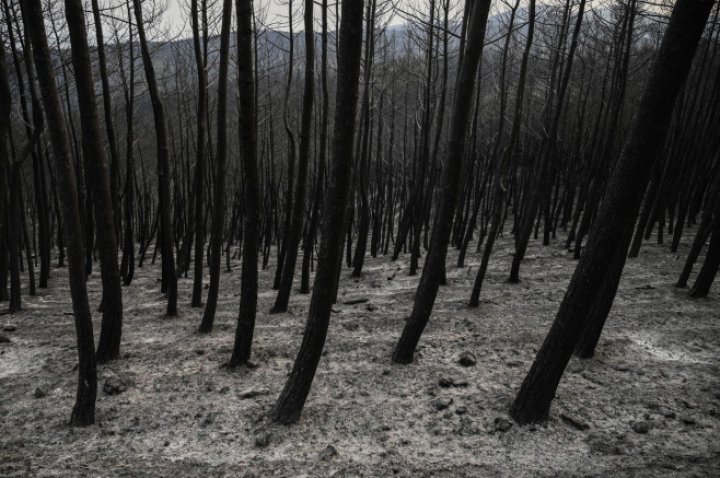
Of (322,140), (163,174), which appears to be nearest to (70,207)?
(163,174)

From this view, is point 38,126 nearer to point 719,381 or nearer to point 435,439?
point 435,439

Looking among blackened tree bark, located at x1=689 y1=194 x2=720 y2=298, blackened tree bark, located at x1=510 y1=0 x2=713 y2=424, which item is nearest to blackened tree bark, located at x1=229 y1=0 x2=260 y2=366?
blackened tree bark, located at x1=510 y1=0 x2=713 y2=424

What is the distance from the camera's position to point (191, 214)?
6707 millimetres

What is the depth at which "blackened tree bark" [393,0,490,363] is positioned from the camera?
353 centimetres

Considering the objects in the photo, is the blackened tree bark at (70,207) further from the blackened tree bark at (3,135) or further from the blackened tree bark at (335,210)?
the blackened tree bark at (3,135)

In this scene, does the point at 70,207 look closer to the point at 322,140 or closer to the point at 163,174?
the point at 163,174

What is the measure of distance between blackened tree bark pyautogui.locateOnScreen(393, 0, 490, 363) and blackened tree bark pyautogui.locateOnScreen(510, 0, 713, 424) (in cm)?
115

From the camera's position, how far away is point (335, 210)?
2818mm

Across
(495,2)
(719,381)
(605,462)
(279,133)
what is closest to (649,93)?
(605,462)

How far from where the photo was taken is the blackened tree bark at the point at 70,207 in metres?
2.70

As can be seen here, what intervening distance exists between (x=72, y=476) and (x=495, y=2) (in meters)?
6.85

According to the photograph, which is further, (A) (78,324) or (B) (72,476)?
(A) (78,324)

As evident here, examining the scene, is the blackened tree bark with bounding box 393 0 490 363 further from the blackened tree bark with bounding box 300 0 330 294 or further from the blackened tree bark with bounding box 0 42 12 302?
the blackened tree bark with bounding box 0 42 12 302

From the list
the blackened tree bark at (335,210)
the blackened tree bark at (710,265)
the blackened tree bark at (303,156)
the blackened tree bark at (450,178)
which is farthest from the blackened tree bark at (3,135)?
the blackened tree bark at (710,265)
